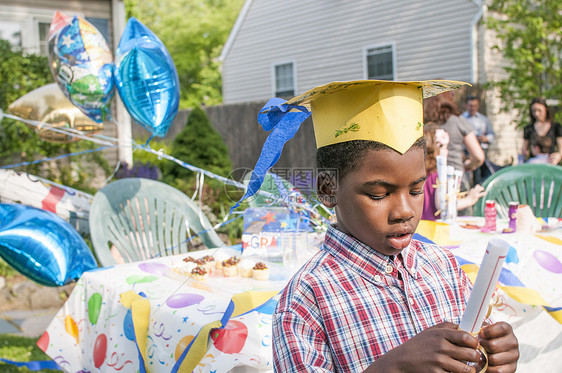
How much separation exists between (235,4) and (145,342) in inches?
1375

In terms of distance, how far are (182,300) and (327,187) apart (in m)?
0.73

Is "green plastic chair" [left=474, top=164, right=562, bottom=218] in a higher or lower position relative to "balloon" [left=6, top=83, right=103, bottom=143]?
lower

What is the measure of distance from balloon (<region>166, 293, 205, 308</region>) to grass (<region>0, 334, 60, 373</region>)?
1983 millimetres

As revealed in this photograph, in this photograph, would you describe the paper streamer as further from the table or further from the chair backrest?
the chair backrest

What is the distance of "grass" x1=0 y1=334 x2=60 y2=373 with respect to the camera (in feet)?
10.4

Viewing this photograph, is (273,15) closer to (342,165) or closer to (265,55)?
(265,55)

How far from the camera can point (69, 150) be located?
260 inches

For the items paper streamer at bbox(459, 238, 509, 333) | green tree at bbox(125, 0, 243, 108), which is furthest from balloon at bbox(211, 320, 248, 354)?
green tree at bbox(125, 0, 243, 108)

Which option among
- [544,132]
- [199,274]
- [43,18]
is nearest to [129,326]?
[199,274]

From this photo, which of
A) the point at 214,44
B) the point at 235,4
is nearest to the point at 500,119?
the point at 214,44

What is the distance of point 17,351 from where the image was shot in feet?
10.9

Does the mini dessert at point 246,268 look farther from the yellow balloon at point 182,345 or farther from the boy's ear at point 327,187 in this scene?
the boy's ear at point 327,187

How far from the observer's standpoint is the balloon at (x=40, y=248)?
2.04 meters

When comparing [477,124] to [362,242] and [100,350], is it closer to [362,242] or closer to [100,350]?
[100,350]
